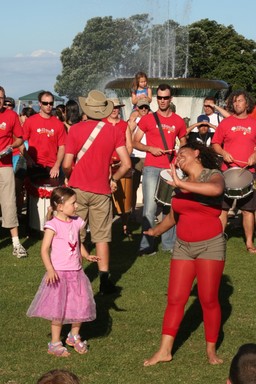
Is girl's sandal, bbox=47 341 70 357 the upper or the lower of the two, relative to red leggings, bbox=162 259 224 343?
Result: lower

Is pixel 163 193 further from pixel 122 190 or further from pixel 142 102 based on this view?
pixel 142 102

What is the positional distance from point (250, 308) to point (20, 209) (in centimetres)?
522

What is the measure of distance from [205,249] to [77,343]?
1.38 meters

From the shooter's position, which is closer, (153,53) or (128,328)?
(128,328)

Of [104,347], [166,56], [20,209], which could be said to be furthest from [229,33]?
[104,347]

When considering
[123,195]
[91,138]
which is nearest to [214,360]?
[91,138]

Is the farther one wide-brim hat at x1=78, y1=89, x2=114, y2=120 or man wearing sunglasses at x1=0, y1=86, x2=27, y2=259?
man wearing sunglasses at x1=0, y1=86, x2=27, y2=259

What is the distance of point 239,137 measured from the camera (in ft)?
35.2

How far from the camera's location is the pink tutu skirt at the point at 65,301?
676 cm

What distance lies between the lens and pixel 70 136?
8461 mm

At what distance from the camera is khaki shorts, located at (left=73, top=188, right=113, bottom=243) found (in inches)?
338

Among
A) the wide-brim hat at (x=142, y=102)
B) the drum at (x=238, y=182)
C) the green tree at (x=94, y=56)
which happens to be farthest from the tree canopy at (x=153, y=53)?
the drum at (x=238, y=182)

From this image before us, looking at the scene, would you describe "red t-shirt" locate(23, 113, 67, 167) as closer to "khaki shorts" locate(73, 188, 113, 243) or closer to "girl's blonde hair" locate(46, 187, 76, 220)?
"khaki shorts" locate(73, 188, 113, 243)

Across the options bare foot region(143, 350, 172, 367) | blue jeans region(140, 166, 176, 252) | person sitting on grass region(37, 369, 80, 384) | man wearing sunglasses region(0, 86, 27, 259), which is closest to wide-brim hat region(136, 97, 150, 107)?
blue jeans region(140, 166, 176, 252)
